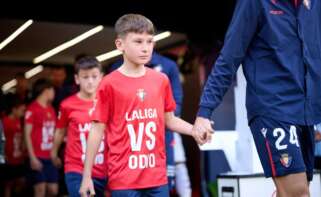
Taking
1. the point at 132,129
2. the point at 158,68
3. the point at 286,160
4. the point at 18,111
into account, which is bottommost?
the point at 286,160

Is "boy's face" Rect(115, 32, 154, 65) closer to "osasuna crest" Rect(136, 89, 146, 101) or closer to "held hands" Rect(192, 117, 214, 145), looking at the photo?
"osasuna crest" Rect(136, 89, 146, 101)

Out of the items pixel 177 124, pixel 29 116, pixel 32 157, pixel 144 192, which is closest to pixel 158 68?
pixel 177 124

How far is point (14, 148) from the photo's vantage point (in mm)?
7816

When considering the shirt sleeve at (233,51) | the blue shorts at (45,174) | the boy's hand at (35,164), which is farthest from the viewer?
the blue shorts at (45,174)

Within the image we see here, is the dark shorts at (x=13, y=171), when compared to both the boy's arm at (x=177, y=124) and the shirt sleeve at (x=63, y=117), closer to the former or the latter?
the shirt sleeve at (x=63, y=117)

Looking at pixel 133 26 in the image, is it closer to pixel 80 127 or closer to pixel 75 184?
pixel 80 127

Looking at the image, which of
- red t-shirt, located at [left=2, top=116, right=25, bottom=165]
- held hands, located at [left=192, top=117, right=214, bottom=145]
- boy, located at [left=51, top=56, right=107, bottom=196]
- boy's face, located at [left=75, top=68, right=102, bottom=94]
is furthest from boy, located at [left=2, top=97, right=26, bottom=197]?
held hands, located at [left=192, top=117, right=214, bottom=145]

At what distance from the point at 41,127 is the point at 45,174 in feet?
1.85

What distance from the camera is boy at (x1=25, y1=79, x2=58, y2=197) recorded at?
6.84m

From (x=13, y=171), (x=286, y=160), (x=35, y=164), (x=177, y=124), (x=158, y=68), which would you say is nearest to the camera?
(x=286, y=160)

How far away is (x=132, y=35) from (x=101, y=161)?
120cm

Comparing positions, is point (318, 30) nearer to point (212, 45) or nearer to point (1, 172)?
point (212, 45)

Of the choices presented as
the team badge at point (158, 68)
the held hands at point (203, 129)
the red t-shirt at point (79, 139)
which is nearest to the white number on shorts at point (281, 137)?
the held hands at point (203, 129)

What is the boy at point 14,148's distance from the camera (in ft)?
25.5
